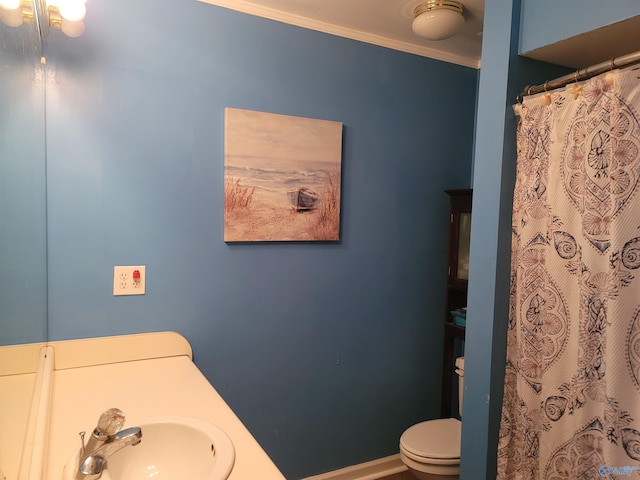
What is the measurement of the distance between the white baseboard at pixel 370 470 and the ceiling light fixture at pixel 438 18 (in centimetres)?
218

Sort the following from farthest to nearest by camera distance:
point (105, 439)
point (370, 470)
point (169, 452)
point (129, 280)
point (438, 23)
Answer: point (370, 470)
point (438, 23)
point (129, 280)
point (169, 452)
point (105, 439)

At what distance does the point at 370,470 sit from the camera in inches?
90.1

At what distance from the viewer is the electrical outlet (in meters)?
1.67

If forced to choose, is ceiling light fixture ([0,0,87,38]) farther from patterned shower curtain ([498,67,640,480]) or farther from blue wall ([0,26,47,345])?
patterned shower curtain ([498,67,640,480])

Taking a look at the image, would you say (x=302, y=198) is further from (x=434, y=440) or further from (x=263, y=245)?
(x=434, y=440)

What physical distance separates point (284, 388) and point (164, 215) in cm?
100

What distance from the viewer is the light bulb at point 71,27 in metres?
1.44

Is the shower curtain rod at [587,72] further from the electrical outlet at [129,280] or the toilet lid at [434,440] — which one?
the electrical outlet at [129,280]

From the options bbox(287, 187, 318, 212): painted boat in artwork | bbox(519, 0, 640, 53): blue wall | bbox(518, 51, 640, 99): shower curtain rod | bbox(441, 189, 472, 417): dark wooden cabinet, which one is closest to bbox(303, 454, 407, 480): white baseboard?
bbox(441, 189, 472, 417): dark wooden cabinet

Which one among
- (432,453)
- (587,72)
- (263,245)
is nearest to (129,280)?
(263,245)

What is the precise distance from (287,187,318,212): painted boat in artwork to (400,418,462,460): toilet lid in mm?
1171

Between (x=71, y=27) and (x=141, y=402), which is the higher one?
(x=71, y=27)

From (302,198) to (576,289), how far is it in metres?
1.17

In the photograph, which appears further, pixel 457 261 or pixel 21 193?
pixel 457 261
